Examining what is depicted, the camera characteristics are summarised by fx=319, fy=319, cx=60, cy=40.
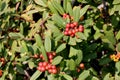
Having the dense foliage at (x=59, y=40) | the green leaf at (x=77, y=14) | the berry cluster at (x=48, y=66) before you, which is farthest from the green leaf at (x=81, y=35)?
the berry cluster at (x=48, y=66)

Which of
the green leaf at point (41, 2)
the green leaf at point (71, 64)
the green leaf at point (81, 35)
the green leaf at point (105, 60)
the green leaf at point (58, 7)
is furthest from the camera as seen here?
the green leaf at point (41, 2)

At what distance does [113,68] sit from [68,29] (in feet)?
1.99

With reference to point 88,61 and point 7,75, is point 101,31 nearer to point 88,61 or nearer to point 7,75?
point 88,61

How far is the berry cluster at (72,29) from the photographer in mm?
1982

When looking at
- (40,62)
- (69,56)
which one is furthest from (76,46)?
(40,62)

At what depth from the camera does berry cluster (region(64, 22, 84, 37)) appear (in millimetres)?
1982

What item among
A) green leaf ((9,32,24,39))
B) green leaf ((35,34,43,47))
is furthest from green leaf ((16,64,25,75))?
green leaf ((35,34,43,47))

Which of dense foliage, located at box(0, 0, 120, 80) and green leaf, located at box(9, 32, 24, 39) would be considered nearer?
dense foliage, located at box(0, 0, 120, 80)

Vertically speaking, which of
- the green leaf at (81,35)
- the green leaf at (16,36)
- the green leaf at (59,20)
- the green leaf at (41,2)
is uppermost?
the green leaf at (41,2)

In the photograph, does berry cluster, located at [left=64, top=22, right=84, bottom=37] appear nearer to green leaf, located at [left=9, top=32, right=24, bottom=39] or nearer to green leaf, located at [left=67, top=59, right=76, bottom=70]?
green leaf, located at [left=67, top=59, right=76, bottom=70]

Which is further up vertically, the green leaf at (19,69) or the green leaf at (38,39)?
the green leaf at (38,39)

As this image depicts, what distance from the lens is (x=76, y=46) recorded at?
2.15 m

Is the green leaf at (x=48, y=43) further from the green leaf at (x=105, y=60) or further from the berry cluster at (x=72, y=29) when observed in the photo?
the green leaf at (x=105, y=60)

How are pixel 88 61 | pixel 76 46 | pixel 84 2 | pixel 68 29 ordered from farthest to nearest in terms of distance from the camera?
pixel 84 2, pixel 88 61, pixel 76 46, pixel 68 29
